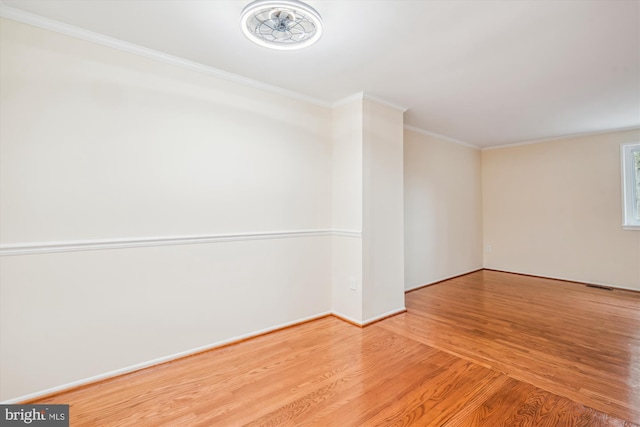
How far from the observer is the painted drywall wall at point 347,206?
3.04 meters

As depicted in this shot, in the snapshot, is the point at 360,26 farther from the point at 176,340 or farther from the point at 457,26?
the point at 176,340

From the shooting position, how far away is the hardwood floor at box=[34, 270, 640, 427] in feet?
5.56

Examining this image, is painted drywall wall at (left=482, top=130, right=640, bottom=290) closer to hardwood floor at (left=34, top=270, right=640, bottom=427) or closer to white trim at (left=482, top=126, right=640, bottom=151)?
white trim at (left=482, top=126, right=640, bottom=151)

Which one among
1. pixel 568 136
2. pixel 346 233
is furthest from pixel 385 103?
pixel 568 136

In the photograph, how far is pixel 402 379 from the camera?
206 centimetres

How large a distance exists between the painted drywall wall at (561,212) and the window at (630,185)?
71 mm

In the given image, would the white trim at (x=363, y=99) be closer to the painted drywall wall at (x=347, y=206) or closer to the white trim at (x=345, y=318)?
the painted drywall wall at (x=347, y=206)

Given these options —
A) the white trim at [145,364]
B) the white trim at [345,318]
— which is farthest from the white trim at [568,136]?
the white trim at [145,364]

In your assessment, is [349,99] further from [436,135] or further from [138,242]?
[138,242]

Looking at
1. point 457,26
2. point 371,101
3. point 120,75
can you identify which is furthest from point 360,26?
point 120,75

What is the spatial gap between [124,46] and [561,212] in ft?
20.1

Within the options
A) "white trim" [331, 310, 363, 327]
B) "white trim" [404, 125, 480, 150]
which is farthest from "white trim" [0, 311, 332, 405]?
"white trim" [404, 125, 480, 150]

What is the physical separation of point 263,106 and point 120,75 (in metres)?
1.14

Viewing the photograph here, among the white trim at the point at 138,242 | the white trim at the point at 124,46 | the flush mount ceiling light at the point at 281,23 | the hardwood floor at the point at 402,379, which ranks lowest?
the hardwood floor at the point at 402,379
